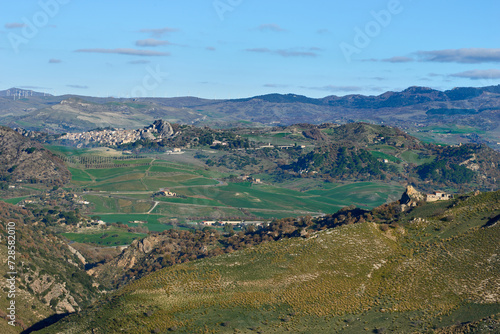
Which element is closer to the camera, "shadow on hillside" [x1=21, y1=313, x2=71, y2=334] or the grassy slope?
the grassy slope

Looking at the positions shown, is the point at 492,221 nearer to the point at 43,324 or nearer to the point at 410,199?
the point at 410,199

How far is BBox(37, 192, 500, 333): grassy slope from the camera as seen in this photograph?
6253 cm

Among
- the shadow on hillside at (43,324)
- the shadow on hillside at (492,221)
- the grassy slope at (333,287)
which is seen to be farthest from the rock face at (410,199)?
the shadow on hillside at (43,324)

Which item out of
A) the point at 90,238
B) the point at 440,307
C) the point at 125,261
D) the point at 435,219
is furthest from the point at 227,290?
the point at 90,238

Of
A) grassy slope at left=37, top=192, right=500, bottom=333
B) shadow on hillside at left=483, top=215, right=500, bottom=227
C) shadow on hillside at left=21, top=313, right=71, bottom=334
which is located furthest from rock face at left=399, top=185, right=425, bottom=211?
shadow on hillside at left=21, top=313, right=71, bottom=334

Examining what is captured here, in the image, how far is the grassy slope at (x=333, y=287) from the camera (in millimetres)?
62531

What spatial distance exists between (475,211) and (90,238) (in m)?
124

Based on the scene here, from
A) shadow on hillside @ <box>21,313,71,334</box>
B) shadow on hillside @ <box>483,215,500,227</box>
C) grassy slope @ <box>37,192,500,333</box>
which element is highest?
shadow on hillside @ <box>483,215,500,227</box>

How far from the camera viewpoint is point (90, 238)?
173 metres

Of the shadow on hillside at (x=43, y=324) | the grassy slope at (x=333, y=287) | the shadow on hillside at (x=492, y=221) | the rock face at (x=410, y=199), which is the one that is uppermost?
the shadow on hillside at (x=492, y=221)

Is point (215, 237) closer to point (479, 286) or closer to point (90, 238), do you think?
point (90, 238)

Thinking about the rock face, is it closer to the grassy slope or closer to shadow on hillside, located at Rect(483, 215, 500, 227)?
the grassy slope

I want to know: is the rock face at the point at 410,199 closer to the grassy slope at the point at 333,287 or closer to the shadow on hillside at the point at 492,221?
the grassy slope at the point at 333,287

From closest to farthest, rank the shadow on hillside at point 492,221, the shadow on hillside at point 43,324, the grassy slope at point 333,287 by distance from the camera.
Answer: the grassy slope at point 333,287 < the shadow on hillside at point 43,324 < the shadow on hillside at point 492,221
